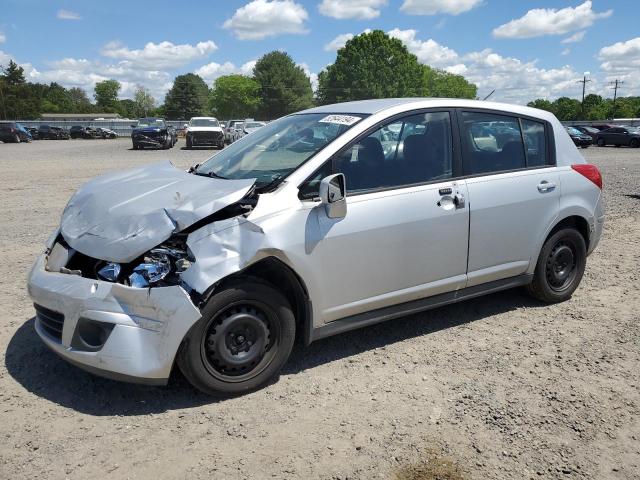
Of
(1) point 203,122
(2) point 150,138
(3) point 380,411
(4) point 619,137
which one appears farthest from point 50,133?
(3) point 380,411

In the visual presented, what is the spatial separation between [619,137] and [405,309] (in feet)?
123

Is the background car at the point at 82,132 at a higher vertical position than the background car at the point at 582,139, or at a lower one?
higher

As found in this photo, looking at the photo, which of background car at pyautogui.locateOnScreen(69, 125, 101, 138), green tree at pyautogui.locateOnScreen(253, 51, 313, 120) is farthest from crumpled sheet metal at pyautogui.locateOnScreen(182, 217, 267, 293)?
green tree at pyautogui.locateOnScreen(253, 51, 313, 120)

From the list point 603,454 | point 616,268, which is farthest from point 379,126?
point 616,268

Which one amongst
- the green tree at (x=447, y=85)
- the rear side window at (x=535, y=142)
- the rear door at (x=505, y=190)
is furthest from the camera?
the green tree at (x=447, y=85)

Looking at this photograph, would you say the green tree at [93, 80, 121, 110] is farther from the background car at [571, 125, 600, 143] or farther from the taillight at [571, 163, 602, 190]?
the taillight at [571, 163, 602, 190]

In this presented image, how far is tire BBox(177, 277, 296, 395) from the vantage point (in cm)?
310

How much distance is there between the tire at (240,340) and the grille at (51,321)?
0.79 meters

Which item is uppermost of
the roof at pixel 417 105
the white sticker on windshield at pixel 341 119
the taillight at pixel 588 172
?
the roof at pixel 417 105

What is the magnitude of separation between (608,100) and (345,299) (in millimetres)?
120771

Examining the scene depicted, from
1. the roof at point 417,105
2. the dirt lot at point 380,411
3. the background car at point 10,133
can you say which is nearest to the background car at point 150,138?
the background car at point 10,133

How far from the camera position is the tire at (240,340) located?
10.2 feet

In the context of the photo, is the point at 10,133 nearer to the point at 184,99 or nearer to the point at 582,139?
the point at 582,139

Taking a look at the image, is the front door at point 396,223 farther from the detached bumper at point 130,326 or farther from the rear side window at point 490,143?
the detached bumper at point 130,326
